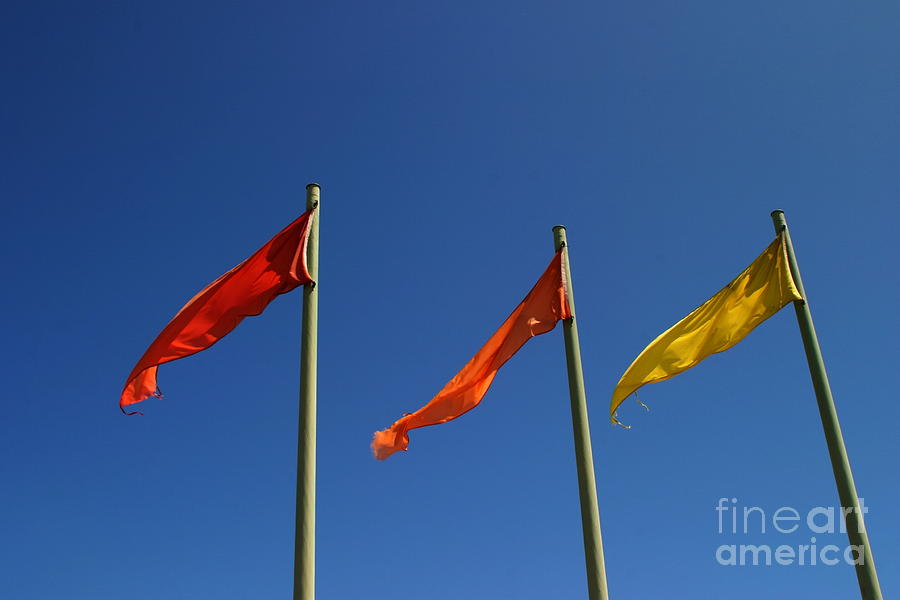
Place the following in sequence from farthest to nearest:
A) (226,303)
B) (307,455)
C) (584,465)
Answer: (226,303) → (584,465) → (307,455)

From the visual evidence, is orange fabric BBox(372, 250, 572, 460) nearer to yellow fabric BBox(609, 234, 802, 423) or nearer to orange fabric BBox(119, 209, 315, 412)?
yellow fabric BBox(609, 234, 802, 423)

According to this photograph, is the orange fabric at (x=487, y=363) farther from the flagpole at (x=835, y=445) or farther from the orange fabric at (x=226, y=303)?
the flagpole at (x=835, y=445)

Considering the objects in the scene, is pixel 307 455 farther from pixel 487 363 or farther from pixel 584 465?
pixel 487 363

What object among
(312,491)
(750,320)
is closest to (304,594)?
(312,491)

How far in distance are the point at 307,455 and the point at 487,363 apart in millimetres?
5490

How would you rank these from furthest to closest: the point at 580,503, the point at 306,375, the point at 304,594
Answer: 1. the point at 580,503
2. the point at 306,375
3. the point at 304,594

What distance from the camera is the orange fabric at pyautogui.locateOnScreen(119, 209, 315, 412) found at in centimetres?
1430

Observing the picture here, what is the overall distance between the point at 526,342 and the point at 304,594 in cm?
680

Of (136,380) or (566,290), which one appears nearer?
(136,380)

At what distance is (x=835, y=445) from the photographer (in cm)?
1421

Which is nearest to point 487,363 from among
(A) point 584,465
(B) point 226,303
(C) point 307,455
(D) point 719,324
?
(A) point 584,465

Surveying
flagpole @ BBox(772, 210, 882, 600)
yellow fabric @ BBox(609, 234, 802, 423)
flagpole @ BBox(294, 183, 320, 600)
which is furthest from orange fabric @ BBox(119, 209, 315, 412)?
flagpole @ BBox(772, 210, 882, 600)

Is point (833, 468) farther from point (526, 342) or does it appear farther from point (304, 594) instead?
point (304, 594)

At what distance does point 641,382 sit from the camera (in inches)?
656
